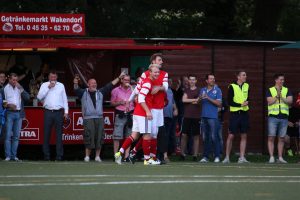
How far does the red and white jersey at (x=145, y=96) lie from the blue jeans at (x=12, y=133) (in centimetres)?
418

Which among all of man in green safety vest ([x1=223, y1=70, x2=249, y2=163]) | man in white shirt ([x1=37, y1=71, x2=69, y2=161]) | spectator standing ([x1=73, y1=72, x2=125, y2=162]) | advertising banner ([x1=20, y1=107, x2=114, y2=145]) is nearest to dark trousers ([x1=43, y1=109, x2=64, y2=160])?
man in white shirt ([x1=37, y1=71, x2=69, y2=161])

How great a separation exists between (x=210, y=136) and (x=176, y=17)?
1560 centimetres

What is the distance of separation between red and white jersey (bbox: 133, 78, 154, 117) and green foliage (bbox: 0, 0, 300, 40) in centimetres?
1402

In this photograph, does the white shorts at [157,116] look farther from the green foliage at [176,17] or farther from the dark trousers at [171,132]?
the green foliage at [176,17]

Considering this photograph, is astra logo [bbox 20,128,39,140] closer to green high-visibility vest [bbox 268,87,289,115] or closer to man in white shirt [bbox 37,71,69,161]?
man in white shirt [bbox 37,71,69,161]

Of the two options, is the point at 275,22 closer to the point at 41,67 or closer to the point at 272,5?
the point at 272,5

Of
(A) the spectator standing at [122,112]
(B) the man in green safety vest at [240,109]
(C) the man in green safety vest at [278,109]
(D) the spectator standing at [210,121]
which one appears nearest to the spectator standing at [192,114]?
(D) the spectator standing at [210,121]

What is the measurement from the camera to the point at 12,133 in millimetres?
21109

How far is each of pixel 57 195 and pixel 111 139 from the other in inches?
421

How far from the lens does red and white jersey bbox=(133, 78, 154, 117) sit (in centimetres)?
1748

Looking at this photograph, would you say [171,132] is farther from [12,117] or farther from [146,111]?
[146,111]

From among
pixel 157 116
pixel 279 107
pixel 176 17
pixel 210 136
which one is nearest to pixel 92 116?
pixel 210 136

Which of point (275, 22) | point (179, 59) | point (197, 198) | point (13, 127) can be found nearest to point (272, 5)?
point (275, 22)

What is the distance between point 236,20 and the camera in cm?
4009
